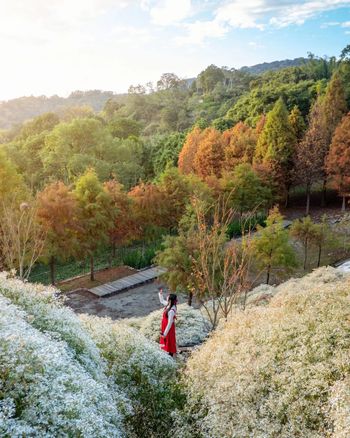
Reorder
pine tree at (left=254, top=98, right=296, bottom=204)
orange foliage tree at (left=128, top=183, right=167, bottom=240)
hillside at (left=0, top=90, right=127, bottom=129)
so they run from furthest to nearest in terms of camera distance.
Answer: hillside at (left=0, top=90, right=127, bottom=129) < pine tree at (left=254, top=98, right=296, bottom=204) < orange foliage tree at (left=128, top=183, right=167, bottom=240)

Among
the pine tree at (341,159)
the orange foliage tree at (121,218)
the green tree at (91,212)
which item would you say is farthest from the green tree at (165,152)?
the green tree at (91,212)

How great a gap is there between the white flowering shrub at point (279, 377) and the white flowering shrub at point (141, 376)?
41cm

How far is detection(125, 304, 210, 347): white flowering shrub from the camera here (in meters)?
11.9

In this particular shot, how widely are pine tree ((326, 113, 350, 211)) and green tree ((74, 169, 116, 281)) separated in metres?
20.1

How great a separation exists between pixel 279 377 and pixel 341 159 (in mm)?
31959

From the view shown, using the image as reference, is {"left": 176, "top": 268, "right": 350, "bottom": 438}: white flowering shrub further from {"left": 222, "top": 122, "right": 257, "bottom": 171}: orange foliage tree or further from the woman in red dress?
{"left": 222, "top": 122, "right": 257, "bottom": 171}: orange foliage tree

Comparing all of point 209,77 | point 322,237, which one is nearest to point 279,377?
point 322,237

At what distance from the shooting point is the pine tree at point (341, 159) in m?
35.1

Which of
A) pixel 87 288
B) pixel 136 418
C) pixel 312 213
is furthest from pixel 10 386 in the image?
pixel 312 213

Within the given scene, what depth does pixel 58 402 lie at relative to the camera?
16.3 ft

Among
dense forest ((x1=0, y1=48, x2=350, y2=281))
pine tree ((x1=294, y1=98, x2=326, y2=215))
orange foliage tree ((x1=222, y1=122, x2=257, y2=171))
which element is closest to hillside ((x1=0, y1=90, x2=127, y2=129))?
dense forest ((x1=0, y1=48, x2=350, y2=281))

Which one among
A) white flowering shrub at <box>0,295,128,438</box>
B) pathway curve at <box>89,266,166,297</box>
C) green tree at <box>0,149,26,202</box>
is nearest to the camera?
white flowering shrub at <box>0,295,128,438</box>

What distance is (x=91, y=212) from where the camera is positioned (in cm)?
2380

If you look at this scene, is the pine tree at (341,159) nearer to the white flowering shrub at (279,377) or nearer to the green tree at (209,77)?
the white flowering shrub at (279,377)
